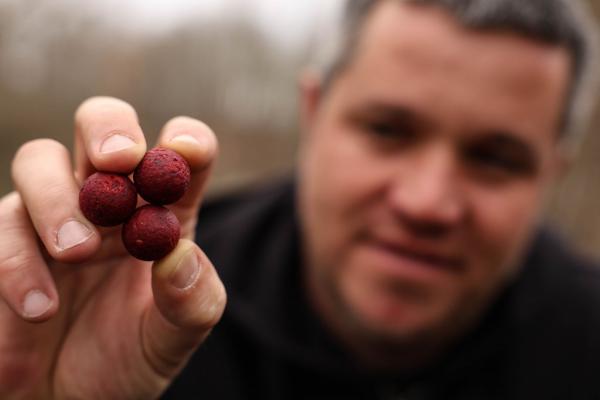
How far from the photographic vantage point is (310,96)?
3197mm

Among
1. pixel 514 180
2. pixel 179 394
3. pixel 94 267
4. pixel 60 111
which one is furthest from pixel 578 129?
pixel 60 111

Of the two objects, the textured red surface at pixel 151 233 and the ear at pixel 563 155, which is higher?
the textured red surface at pixel 151 233

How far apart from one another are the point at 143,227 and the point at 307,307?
210 centimetres

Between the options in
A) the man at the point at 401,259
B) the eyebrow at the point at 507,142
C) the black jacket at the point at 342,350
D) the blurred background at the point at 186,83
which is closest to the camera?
the man at the point at 401,259

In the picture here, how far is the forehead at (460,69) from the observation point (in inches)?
94.3

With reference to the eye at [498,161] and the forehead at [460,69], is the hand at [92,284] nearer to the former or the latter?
the forehead at [460,69]

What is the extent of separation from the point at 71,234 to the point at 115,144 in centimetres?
20

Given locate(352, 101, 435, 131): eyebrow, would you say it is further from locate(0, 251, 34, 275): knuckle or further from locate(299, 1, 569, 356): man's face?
locate(0, 251, 34, 275): knuckle

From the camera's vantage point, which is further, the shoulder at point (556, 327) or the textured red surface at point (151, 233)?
the shoulder at point (556, 327)

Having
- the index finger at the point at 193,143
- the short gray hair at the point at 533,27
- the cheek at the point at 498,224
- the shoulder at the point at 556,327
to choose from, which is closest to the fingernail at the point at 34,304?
the index finger at the point at 193,143

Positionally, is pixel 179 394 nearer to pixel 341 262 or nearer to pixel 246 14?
pixel 341 262

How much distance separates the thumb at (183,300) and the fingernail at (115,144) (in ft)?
0.73

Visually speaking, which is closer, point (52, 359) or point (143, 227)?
point (143, 227)

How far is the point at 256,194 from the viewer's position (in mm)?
3648
